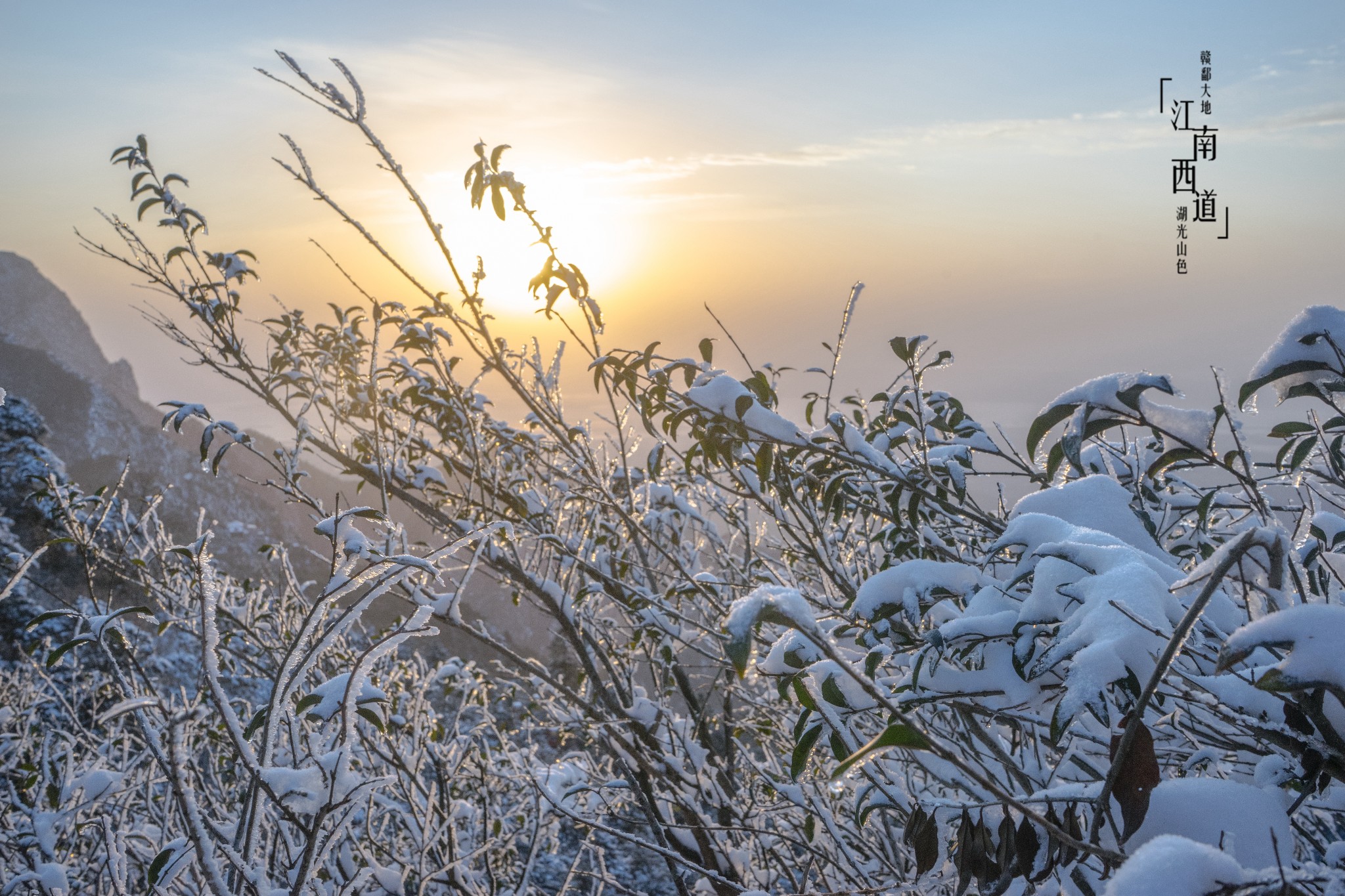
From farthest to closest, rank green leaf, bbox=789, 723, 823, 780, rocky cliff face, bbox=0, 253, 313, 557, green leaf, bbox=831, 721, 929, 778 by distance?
rocky cliff face, bbox=0, 253, 313, 557 < green leaf, bbox=789, 723, 823, 780 < green leaf, bbox=831, 721, 929, 778

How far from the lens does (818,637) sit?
0.82m

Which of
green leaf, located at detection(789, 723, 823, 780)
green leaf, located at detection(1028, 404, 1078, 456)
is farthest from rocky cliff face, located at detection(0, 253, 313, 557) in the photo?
green leaf, located at detection(1028, 404, 1078, 456)

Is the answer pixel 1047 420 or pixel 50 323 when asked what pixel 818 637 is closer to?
pixel 1047 420

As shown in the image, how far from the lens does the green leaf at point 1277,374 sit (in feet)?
4.06

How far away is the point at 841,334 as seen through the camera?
2664mm

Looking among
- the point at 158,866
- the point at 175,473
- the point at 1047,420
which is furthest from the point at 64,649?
the point at 175,473

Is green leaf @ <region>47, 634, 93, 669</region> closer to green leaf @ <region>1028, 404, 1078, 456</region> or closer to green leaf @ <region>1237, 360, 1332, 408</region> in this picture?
green leaf @ <region>1028, 404, 1078, 456</region>

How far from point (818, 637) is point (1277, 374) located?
105cm

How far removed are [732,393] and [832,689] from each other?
3.25 ft

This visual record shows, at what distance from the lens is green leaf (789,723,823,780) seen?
1.06m

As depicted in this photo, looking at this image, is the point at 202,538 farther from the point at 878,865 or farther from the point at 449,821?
the point at 878,865

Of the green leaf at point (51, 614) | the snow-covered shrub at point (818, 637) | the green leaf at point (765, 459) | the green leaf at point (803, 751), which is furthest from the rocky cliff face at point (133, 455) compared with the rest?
the green leaf at point (803, 751)

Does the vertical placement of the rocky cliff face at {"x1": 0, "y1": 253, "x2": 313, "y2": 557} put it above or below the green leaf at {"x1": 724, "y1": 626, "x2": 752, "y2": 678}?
below

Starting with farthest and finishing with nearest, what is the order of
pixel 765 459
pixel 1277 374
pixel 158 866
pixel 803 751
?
pixel 765 459
pixel 158 866
pixel 1277 374
pixel 803 751
